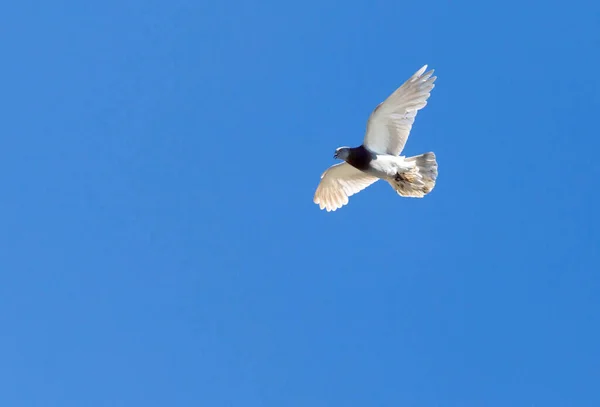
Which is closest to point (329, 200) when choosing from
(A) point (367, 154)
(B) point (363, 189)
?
(B) point (363, 189)

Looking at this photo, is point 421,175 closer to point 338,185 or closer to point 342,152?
point 342,152

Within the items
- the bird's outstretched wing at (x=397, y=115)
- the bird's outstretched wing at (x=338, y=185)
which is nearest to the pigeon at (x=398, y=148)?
the bird's outstretched wing at (x=397, y=115)

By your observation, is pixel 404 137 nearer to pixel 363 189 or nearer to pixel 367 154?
pixel 367 154

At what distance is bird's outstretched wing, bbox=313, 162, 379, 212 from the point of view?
21.3m

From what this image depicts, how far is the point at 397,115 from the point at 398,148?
893 mm

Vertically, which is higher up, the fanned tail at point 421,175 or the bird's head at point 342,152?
the bird's head at point 342,152

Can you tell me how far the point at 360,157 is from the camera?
19859mm

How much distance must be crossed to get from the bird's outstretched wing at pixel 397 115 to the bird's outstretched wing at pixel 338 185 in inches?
59.1

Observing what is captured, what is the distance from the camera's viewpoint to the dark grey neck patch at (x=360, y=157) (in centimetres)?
1984

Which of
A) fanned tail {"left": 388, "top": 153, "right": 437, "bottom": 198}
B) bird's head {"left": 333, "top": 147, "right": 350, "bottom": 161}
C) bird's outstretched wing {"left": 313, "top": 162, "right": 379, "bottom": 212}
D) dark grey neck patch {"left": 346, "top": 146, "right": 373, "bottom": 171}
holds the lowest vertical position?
fanned tail {"left": 388, "top": 153, "right": 437, "bottom": 198}

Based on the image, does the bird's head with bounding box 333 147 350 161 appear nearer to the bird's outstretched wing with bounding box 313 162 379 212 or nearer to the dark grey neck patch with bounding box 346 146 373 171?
the dark grey neck patch with bounding box 346 146 373 171

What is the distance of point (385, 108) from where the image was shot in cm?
1912

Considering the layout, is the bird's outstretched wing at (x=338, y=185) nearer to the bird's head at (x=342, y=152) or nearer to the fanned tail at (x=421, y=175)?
the bird's head at (x=342, y=152)

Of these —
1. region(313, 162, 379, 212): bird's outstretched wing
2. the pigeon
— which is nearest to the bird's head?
the pigeon
